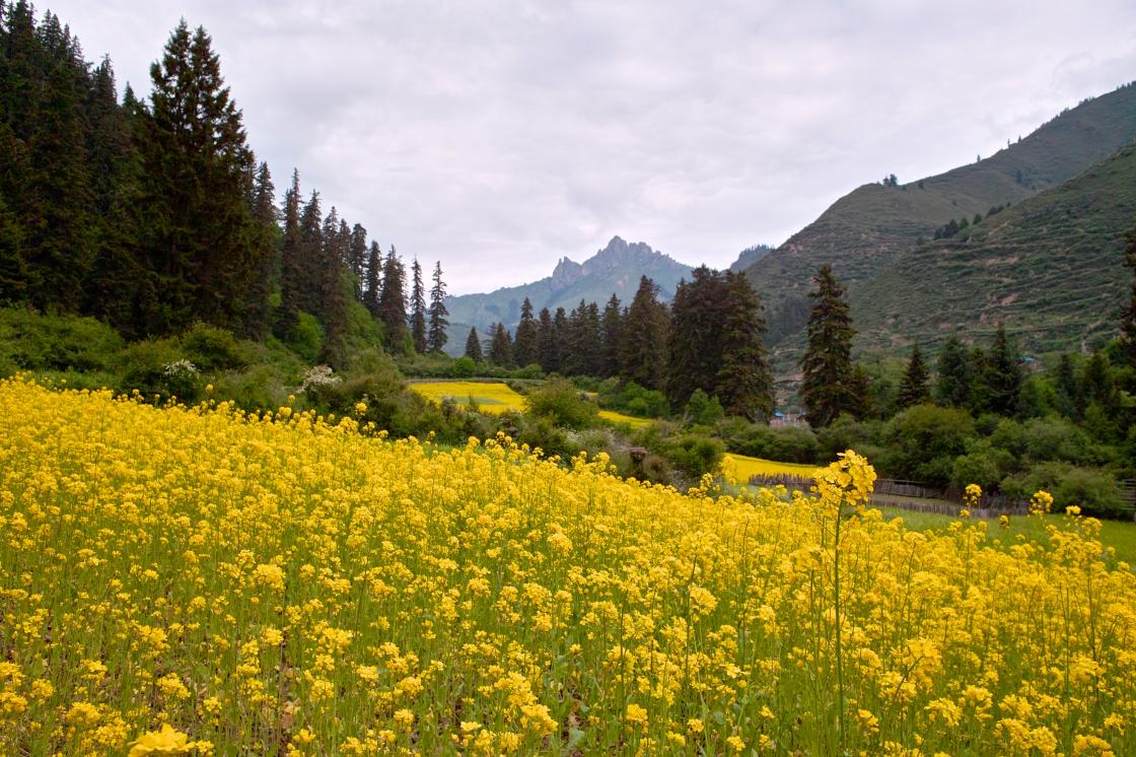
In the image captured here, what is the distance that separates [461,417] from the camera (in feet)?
58.7

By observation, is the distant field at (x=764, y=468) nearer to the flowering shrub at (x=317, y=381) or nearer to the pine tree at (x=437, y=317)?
the flowering shrub at (x=317, y=381)

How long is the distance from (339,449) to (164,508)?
3.67m

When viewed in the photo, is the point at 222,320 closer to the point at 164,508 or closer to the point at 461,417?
the point at 461,417

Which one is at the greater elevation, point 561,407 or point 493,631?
point 561,407

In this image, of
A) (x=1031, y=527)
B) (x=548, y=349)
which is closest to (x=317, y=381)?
(x=1031, y=527)

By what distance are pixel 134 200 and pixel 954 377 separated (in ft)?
135

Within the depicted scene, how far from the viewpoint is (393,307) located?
67.7 m

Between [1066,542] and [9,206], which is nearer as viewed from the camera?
[1066,542]

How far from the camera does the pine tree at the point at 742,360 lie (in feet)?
132

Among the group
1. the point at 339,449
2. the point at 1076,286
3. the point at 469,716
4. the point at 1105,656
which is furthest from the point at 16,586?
the point at 1076,286

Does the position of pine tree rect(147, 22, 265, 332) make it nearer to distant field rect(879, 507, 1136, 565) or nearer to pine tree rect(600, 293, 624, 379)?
distant field rect(879, 507, 1136, 565)

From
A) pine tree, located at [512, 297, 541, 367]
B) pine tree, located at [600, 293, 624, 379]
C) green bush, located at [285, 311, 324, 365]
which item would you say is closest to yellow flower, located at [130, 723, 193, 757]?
green bush, located at [285, 311, 324, 365]

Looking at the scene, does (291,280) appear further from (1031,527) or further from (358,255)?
(1031,527)

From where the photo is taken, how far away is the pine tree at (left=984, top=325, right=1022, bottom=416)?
110ft
